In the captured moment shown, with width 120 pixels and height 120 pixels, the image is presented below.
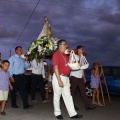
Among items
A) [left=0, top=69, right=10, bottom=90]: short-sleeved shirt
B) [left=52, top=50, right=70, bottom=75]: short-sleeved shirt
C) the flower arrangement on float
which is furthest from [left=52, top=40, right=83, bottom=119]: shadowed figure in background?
[left=0, top=69, right=10, bottom=90]: short-sleeved shirt

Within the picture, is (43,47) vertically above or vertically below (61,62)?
above

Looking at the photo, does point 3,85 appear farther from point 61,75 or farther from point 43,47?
point 61,75

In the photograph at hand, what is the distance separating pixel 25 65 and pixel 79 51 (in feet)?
6.49

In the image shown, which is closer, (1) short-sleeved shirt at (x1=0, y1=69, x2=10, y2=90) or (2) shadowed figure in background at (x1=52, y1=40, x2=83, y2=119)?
(2) shadowed figure in background at (x1=52, y1=40, x2=83, y2=119)

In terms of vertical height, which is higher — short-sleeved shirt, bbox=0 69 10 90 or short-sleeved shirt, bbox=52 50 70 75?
short-sleeved shirt, bbox=52 50 70 75

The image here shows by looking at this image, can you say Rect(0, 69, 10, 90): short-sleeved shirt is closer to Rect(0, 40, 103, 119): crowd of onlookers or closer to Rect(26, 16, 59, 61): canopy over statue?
Rect(0, 40, 103, 119): crowd of onlookers

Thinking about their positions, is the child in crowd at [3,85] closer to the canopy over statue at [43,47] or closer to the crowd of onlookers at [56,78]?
the crowd of onlookers at [56,78]

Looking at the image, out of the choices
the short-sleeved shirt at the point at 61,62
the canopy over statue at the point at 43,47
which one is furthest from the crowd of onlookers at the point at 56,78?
the canopy over statue at the point at 43,47

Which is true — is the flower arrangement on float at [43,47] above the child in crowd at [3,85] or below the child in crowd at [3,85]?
above

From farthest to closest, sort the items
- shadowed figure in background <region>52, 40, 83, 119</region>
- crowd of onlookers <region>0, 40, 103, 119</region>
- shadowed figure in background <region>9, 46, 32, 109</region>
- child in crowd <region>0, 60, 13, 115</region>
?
shadowed figure in background <region>9, 46, 32, 109</region>, child in crowd <region>0, 60, 13, 115</region>, crowd of onlookers <region>0, 40, 103, 119</region>, shadowed figure in background <region>52, 40, 83, 119</region>

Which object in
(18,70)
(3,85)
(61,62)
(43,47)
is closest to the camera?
(61,62)

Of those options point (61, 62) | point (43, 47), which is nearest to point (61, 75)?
point (61, 62)

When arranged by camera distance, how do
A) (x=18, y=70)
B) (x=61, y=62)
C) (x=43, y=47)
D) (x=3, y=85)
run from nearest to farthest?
(x=61, y=62) < (x=3, y=85) < (x=43, y=47) < (x=18, y=70)

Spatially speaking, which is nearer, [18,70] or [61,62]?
[61,62]
